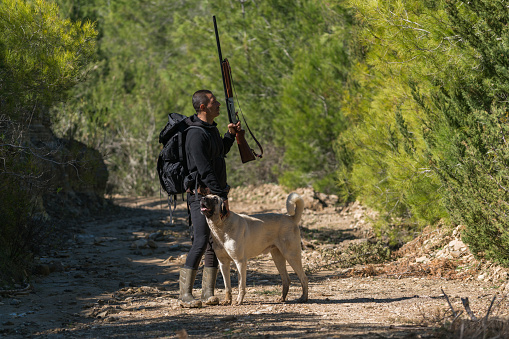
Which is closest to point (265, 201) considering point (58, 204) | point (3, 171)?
point (58, 204)

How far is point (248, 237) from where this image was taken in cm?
584

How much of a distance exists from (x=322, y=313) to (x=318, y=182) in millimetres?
12448

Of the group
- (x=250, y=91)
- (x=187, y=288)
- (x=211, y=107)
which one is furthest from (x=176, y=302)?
(x=250, y=91)

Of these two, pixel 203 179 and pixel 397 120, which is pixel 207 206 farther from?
pixel 397 120

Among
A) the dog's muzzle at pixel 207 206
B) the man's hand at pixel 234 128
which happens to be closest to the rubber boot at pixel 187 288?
the dog's muzzle at pixel 207 206

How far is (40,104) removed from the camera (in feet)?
29.5

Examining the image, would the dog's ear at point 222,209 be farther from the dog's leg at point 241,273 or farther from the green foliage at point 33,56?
the green foliage at point 33,56

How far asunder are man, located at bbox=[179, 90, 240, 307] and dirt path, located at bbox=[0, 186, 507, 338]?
294mm

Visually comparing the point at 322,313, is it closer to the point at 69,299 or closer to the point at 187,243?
the point at 69,299

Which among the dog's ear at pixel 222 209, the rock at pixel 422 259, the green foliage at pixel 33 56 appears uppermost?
the green foliage at pixel 33 56

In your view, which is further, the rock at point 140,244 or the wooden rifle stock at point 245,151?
the rock at point 140,244

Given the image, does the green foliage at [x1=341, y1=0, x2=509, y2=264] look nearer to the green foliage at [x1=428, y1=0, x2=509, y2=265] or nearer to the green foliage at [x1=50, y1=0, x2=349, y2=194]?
the green foliage at [x1=428, y1=0, x2=509, y2=265]

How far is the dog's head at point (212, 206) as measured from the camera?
5.53 metres

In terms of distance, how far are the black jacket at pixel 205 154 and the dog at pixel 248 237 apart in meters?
0.17
